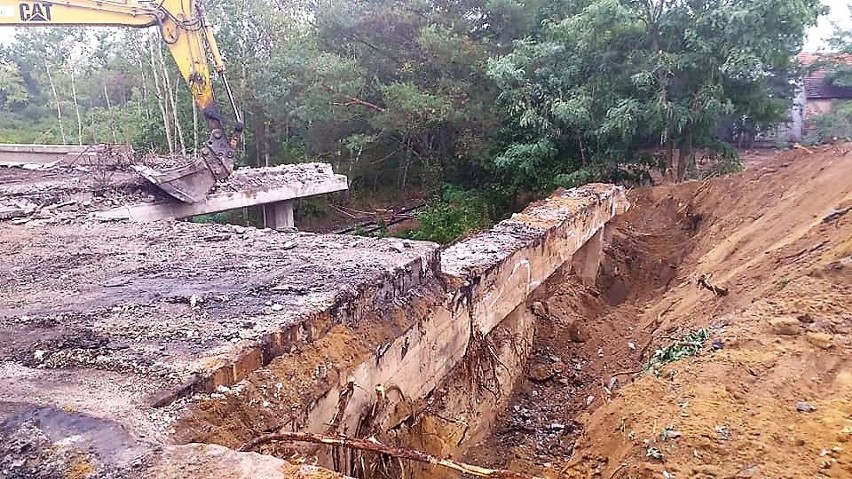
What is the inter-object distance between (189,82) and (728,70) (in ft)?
27.7

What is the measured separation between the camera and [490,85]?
14.3 metres

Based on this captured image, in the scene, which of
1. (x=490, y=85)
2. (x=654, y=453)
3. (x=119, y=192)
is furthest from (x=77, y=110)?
(x=654, y=453)

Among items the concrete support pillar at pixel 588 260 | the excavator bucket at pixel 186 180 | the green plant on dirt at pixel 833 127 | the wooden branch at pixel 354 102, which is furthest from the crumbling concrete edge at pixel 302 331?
the green plant on dirt at pixel 833 127

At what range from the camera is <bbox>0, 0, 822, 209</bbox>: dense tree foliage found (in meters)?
10.6

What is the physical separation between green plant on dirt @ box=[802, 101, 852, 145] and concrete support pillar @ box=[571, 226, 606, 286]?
34.0ft

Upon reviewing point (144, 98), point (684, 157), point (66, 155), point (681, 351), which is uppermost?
point (144, 98)

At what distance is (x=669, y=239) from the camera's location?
9312mm

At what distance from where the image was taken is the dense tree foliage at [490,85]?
1059 cm

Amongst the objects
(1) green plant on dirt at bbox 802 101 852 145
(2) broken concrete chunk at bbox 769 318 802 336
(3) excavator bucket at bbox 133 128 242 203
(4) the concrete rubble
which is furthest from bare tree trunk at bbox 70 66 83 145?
(2) broken concrete chunk at bbox 769 318 802 336

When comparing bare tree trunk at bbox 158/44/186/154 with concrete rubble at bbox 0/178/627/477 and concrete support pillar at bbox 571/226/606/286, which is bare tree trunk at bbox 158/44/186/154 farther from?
concrete support pillar at bbox 571/226/606/286

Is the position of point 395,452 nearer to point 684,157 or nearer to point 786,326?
point 786,326

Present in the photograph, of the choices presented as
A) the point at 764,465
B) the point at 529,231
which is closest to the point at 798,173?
the point at 529,231

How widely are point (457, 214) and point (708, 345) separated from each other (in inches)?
386

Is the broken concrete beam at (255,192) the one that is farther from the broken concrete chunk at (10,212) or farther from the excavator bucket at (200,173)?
the broken concrete chunk at (10,212)
